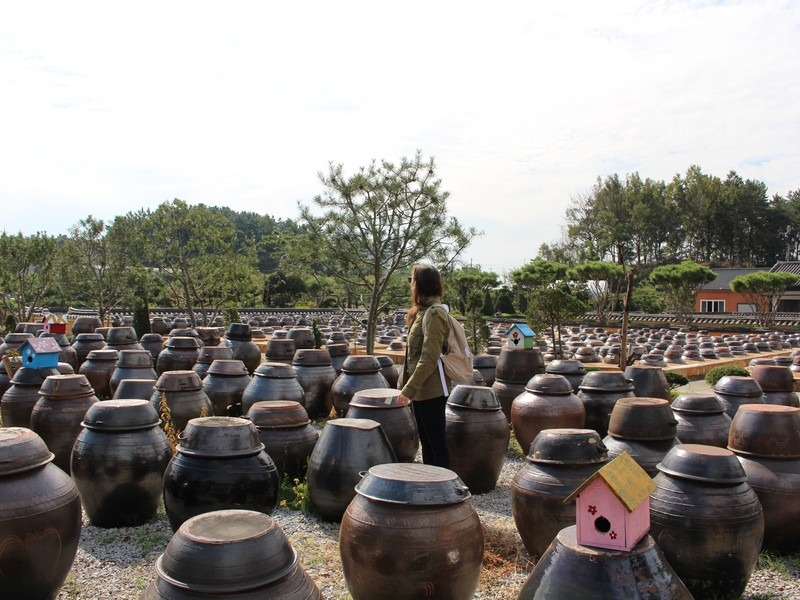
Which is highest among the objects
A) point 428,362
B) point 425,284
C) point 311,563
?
point 425,284

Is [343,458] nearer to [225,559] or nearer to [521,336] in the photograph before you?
[225,559]

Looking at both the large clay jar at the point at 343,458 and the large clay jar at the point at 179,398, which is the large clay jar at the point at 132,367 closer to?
the large clay jar at the point at 179,398

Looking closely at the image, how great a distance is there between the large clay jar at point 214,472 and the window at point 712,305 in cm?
4349

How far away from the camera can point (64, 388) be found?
665 centimetres

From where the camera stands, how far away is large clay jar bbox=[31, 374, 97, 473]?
21.5 ft

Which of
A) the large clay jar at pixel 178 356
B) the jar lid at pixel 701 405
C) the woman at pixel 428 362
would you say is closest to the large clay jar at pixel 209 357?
the large clay jar at pixel 178 356

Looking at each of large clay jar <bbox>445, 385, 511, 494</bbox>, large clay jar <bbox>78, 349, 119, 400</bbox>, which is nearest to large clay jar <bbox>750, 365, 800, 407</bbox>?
large clay jar <bbox>445, 385, 511, 494</bbox>

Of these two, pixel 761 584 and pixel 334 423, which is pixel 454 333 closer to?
pixel 334 423

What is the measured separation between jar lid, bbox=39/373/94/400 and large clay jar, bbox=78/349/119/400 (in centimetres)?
344

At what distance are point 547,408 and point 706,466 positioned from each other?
296 centimetres

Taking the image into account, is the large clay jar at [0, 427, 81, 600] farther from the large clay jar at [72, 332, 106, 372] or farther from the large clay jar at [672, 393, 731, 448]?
the large clay jar at [72, 332, 106, 372]

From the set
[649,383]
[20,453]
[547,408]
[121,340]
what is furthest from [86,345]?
[649,383]

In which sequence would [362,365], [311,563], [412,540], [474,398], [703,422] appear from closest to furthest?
[412,540] < [311,563] < [703,422] < [474,398] < [362,365]

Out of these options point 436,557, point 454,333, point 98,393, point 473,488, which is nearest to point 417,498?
point 436,557
